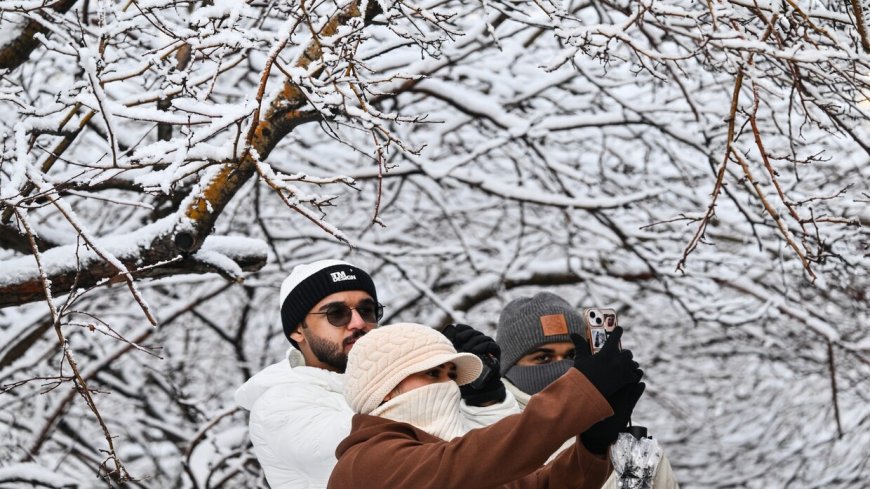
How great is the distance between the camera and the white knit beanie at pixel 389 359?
93.0 inches

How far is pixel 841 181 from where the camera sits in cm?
745

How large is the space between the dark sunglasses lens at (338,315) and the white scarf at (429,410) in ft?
3.23

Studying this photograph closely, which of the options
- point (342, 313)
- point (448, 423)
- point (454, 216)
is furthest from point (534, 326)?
point (454, 216)

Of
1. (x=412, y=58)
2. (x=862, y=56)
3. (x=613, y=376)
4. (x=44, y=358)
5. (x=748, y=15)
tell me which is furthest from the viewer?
(x=44, y=358)

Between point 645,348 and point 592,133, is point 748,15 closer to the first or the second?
point 592,133

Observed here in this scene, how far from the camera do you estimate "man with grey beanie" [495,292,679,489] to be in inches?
134

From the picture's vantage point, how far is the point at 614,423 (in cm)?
222

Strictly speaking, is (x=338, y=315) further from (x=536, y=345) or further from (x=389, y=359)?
(x=389, y=359)

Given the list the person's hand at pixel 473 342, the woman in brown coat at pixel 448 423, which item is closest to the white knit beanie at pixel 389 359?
the woman in brown coat at pixel 448 423

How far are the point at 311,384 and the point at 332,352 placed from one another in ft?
0.67

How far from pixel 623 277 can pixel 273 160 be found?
281 centimetres

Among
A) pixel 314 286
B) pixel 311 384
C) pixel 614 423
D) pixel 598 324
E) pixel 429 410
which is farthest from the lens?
pixel 314 286

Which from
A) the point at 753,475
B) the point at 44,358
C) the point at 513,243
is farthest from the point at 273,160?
the point at 753,475

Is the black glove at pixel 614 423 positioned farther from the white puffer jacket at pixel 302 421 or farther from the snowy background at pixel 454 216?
the snowy background at pixel 454 216
